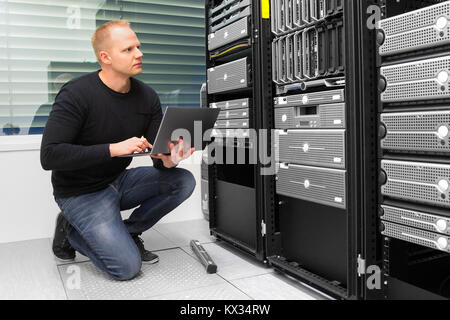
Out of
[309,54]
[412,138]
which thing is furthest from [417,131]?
[309,54]

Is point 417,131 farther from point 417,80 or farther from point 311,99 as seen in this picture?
point 311,99

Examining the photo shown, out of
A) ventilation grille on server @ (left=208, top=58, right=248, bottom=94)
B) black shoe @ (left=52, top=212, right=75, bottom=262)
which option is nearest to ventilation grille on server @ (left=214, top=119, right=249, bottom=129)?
ventilation grille on server @ (left=208, top=58, right=248, bottom=94)

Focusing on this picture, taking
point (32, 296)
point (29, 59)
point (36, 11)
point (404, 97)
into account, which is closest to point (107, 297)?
point (32, 296)

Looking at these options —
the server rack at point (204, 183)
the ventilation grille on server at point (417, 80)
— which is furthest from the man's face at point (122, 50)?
the ventilation grille on server at point (417, 80)

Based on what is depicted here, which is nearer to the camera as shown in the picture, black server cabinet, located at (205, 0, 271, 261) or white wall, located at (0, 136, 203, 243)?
black server cabinet, located at (205, 0, 271, 261)

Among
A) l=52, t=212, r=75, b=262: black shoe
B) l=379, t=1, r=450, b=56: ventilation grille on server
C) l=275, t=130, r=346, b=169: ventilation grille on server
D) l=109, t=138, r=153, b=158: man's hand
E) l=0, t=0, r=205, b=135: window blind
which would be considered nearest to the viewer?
l=379, t=1, r=450, b=56: ventilation grille on server

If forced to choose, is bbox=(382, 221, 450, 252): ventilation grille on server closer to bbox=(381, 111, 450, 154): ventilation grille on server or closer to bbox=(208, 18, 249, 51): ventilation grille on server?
bbox=(381, 111, 450, 154): ventilation grille on server

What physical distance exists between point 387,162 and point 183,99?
74.1 inches

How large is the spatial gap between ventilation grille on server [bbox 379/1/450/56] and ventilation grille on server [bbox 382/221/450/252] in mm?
491

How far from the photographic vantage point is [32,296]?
1.55 m

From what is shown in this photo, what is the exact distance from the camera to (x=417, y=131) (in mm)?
1159

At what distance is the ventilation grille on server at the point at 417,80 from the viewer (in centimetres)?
107

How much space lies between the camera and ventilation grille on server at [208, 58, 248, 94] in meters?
1.88

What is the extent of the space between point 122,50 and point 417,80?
1.14 meters
